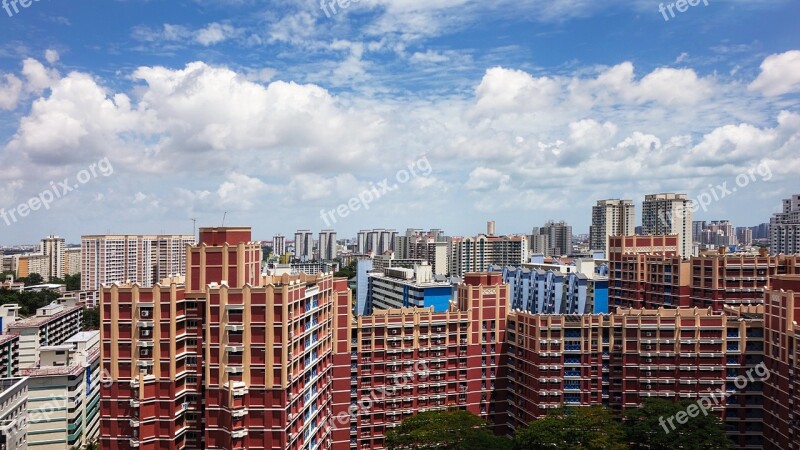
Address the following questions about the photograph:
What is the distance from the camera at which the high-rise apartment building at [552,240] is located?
5207 inches

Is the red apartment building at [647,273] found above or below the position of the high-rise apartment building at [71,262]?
above

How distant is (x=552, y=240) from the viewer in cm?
13650

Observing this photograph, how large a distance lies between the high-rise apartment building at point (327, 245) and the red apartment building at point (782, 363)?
123557 millimetres

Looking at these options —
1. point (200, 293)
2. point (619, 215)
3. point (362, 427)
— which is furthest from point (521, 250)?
point (200, 293)

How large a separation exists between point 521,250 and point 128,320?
78880 mm

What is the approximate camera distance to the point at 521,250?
3706 inches

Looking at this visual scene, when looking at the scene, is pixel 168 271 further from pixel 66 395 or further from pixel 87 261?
pixel 66 395

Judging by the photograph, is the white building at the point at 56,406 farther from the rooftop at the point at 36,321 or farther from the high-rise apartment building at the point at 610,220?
the high-rise apartment building at the point at 610,220

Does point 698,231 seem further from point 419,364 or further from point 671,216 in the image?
point 419,364

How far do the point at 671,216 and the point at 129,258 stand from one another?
86057mm

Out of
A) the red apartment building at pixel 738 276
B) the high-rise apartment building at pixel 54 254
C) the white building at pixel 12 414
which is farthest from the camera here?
the high-rise apartment building at pixel 54 254

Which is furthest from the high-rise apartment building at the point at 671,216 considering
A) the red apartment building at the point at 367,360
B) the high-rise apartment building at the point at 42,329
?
the high-rise apartment building at the point at 42,329

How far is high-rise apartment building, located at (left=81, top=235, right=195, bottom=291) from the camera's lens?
95.1 metres

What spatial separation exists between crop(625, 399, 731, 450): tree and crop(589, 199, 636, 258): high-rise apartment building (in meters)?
79.8
